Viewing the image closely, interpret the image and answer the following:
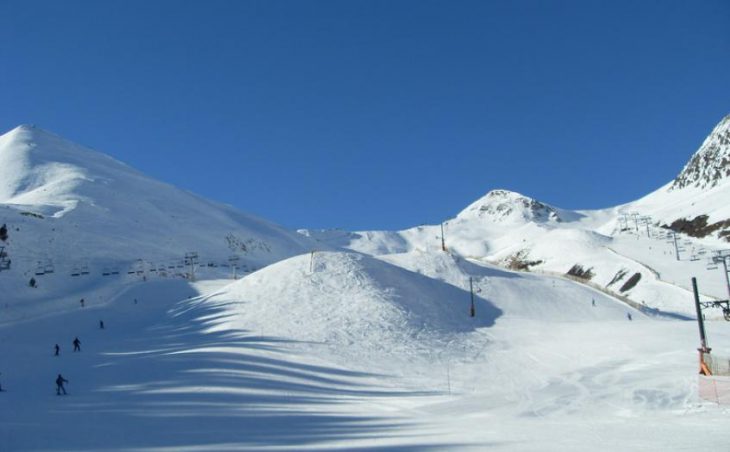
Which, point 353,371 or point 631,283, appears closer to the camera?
point 353,371

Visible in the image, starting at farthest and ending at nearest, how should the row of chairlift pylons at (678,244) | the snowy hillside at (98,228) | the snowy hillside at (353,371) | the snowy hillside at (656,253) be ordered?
the row of chairlift pylons at (678,244) < the snowy hillside at (656,253) < the snowy hillside at (98,228) < the snowy hillside at (353,371)

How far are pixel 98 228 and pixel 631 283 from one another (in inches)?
3354

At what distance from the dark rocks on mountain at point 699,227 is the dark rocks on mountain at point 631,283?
111 ft

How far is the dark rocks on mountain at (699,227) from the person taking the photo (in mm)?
110562

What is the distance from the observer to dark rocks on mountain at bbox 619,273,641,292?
81.0m

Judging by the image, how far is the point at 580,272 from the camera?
105312 mm

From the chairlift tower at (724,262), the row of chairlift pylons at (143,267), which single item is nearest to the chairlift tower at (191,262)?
the row of chairlift pylons at (143,267)

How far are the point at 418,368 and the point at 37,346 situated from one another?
25362mm

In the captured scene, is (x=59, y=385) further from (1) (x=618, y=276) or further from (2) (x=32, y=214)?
(1) (x=618, y=276)

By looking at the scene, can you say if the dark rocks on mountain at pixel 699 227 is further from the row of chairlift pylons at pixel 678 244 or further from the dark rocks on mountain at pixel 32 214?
the dark rocks on mountain at pixel 32 214

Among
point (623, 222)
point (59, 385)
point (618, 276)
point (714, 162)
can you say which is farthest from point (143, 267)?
point (714, 162)

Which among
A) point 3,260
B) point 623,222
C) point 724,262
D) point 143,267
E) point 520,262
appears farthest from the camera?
point 623,222

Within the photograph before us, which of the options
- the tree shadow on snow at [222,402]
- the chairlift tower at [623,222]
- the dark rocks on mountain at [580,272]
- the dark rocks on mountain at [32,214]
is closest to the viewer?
the tree shadow on snow at [222,402]

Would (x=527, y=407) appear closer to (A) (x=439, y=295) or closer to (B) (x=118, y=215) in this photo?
(A) (x=439, y=295)
